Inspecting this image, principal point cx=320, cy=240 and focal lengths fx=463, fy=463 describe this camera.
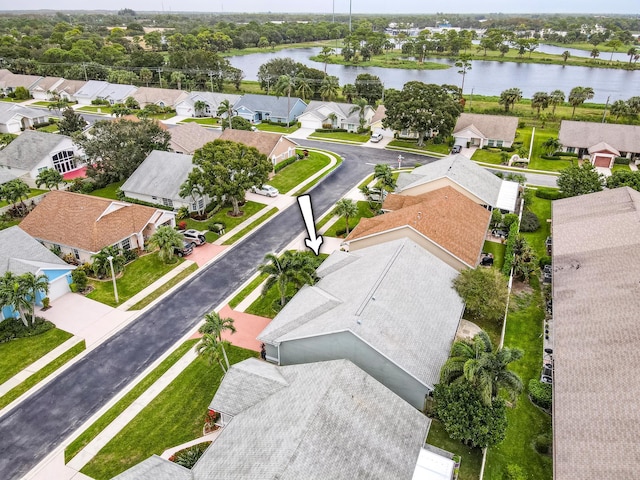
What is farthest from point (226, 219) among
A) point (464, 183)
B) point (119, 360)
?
point (464, 183)

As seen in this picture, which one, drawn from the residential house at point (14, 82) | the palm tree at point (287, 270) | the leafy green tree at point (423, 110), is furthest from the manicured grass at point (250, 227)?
the residential house at point (14, 82)

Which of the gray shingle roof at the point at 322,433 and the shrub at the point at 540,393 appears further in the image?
the shrub at the point at 540,393

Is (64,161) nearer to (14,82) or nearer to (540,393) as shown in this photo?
(540,393)

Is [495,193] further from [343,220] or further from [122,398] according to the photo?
[122,398]

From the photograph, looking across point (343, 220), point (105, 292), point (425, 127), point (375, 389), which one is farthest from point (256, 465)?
point (425, 127)

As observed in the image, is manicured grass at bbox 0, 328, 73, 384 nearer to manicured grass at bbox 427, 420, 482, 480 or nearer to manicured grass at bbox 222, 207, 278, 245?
manicured grass at bbox 222, 207, 278, 245

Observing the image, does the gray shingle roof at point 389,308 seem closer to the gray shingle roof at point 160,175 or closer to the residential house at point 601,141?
the gray shingle roof at point 160,175
